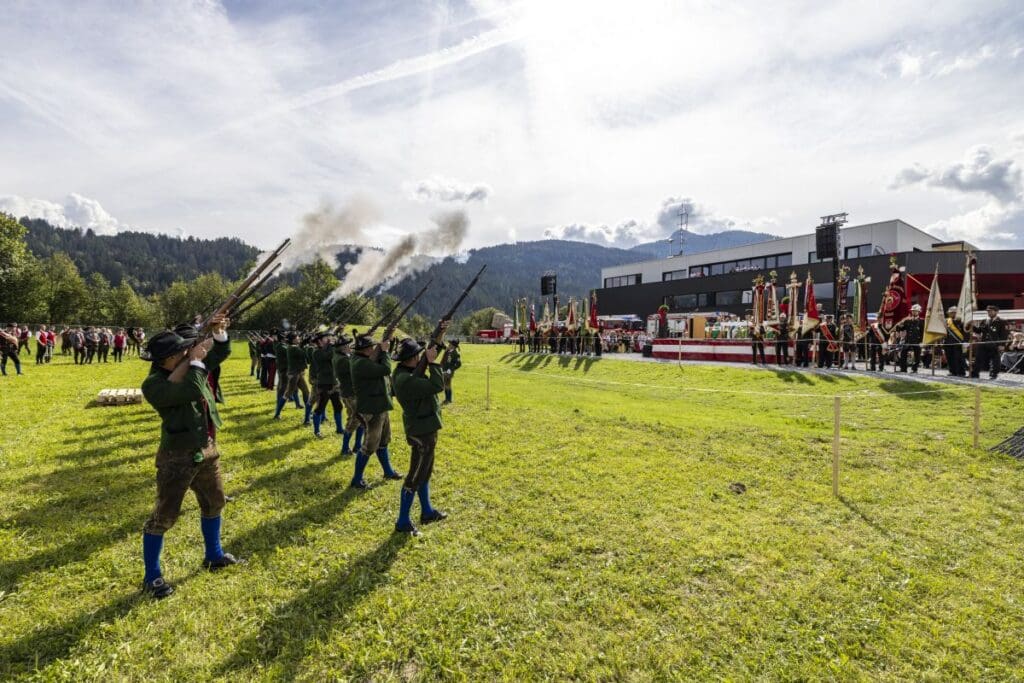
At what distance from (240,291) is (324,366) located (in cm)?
513

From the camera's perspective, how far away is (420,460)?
6242 mm

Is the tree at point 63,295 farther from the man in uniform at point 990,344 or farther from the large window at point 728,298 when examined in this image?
the man in uniform at point 990,344

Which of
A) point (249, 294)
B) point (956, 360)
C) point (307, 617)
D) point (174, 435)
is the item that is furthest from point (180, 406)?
point (956, 360)

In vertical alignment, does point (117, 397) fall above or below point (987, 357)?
below

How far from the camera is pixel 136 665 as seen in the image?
3891mm

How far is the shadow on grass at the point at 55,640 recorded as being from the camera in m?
3.85

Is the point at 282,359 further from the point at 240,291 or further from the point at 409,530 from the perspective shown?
the point at 409,530

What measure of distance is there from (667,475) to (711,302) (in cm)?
6037

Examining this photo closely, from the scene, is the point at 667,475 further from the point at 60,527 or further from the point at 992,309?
the point at 992,309

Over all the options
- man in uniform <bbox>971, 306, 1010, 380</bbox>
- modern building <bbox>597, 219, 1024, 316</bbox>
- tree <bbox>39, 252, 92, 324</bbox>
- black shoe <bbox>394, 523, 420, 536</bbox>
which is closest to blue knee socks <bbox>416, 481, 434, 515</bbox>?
black shoe <bbox>394, 523, 420, 536</bbox>

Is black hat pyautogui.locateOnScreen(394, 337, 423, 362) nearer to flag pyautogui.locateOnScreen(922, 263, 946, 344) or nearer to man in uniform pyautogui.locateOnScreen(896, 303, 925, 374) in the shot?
flag pyautogui.locateOnScreen(922, 263, 946, 344)

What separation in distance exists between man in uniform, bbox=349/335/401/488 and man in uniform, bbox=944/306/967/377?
19.5 m

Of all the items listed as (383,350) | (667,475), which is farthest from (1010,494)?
(383,350)

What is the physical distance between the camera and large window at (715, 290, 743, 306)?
60.4 meters
